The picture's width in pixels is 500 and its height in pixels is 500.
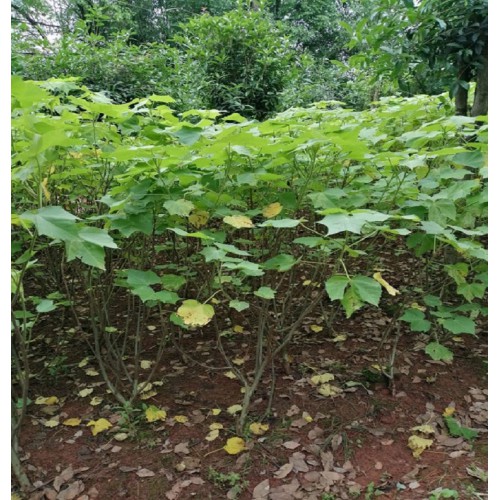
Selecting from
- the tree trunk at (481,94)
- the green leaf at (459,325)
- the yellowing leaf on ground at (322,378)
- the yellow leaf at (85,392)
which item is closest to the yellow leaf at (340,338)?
the yellowing leaf on ground at (322,378)

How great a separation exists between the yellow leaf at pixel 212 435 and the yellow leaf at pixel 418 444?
0.95 meters

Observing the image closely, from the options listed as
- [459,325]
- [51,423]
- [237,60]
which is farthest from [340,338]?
[237,60]

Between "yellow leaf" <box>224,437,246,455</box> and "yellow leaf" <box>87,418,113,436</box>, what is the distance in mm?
644

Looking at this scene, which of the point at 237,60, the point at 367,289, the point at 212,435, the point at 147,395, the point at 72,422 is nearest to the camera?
the point at 367,289

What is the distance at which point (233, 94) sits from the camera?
20.9 feet

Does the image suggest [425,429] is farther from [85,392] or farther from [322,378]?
[85,392]

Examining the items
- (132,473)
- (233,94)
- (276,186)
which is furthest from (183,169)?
(233,94)

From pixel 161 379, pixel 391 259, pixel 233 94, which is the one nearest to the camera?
pixel 161 379

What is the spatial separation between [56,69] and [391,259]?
5.74 m

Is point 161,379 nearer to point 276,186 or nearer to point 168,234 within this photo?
point 168,234

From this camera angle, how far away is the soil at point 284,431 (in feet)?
6.18

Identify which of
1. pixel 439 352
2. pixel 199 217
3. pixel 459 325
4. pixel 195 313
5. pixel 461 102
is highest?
pixel 461 102

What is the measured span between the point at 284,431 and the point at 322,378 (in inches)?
18.0

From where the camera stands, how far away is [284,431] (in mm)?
2174
